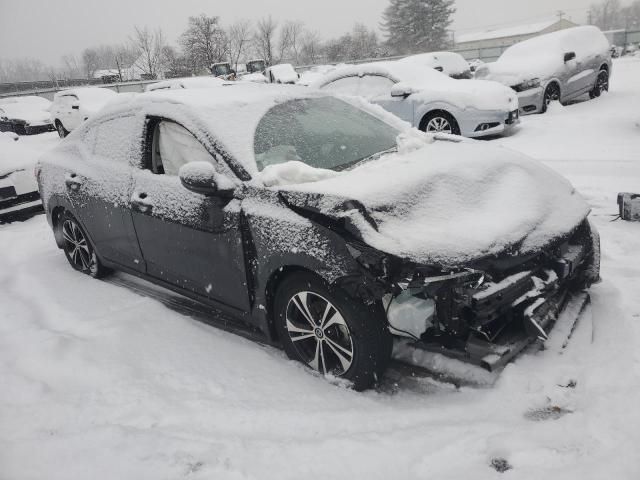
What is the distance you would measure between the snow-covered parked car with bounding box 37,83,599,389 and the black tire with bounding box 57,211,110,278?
26.2 inches

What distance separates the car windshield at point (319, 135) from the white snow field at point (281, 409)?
129 centimetres

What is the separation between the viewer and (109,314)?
3.72 m

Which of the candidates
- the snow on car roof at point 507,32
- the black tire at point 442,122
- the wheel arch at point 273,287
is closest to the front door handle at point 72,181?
the wheel arch at point 273,287

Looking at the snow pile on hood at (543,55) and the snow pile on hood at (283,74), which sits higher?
the snow pile on hood at (283,74)

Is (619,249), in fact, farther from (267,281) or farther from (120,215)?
(120,215)

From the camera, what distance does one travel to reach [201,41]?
47438mm

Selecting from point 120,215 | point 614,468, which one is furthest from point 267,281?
point 614,468

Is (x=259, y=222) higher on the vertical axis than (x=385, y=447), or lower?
higher

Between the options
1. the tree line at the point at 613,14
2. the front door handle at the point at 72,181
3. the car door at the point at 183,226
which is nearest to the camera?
the car door at the point at 183,226

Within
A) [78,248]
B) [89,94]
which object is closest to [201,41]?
[89,94]

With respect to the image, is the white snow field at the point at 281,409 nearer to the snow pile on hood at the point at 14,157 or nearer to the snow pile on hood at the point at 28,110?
the snow pile on hood at the point at 14,157

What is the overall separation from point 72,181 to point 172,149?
4.48 feet

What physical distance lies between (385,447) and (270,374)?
2.90 ft

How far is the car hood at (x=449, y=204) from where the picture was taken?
7.64 feet
